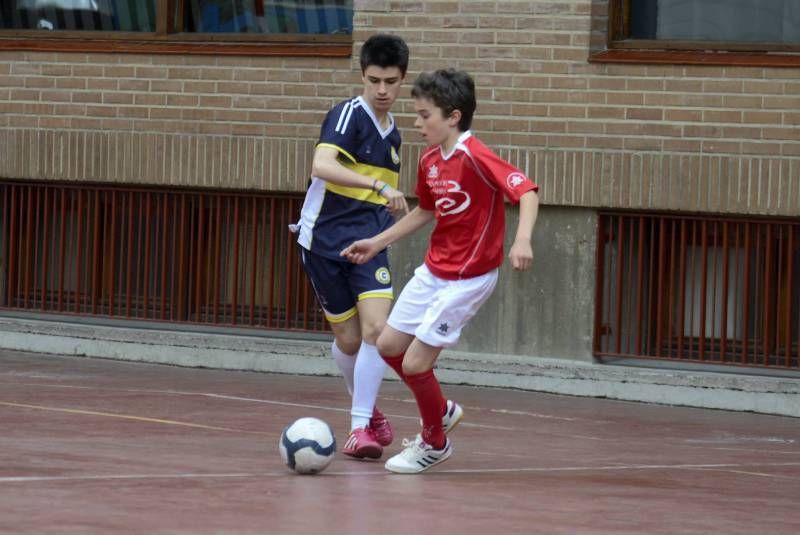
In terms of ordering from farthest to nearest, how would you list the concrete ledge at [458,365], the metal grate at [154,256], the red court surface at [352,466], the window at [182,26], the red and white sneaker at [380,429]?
the metal grate at [154,256] → the window at [182,26] → the concrete ledge at [458,365] → the red and white sneaker at [380,429] → the red court surface at [352,466]

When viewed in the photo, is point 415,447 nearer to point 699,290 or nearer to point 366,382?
point 366,382

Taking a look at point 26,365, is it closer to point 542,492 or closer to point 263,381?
point 263,381

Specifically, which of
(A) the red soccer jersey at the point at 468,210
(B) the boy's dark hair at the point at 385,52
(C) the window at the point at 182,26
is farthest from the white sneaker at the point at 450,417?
(C) the window at the point at 182,26

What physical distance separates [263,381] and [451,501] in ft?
17.7

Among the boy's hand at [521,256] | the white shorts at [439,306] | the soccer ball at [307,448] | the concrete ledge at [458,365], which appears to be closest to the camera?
the boy's hand at [521,256]

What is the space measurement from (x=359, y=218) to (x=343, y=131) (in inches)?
17.4

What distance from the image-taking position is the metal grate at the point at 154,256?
42.8ft

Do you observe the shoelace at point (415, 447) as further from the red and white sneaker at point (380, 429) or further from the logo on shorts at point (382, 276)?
the logo on shorts at point (382, 276)

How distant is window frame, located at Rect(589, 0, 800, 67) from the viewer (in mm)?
11555

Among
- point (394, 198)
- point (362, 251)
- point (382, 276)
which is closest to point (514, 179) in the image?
point (394, 198)

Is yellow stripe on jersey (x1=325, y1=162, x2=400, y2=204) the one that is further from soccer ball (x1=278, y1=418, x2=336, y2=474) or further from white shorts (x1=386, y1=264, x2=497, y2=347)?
soccer ball (x1=278, y1=418, x2=336, y2=474)

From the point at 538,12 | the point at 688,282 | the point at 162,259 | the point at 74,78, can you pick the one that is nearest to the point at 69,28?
the point at 74,78

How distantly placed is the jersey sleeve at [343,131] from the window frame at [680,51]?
384cm

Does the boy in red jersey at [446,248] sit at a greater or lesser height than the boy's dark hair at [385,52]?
lesser
